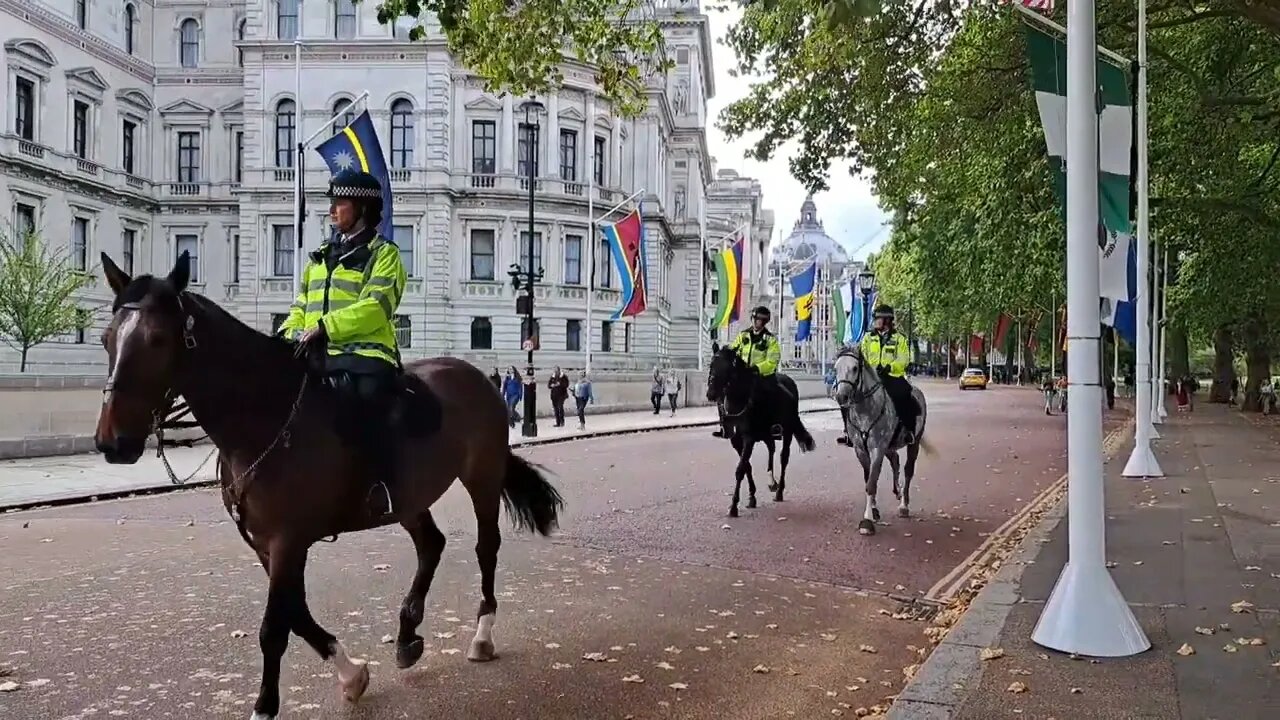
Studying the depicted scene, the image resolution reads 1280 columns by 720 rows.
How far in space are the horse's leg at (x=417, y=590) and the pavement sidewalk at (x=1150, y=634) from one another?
106 inches

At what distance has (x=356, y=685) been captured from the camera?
525 cm

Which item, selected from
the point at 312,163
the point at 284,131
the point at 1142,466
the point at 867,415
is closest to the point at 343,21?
the point at 284,131

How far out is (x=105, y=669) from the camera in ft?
19.1

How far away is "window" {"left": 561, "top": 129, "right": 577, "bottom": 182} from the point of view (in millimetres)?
57125

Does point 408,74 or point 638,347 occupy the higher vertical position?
point 408,74

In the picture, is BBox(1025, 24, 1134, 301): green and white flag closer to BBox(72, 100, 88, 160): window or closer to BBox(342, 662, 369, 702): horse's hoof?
BBox(342, 662, 369, 702): horse's hoof

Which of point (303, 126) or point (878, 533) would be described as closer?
point (878, 533)

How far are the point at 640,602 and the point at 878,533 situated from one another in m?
4.30

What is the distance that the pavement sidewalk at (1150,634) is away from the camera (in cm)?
512

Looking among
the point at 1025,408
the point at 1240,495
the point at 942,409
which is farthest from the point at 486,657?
the point at 1025,408

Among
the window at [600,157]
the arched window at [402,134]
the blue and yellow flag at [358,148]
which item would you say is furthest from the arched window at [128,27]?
the blue and yellow flag at [358,148]

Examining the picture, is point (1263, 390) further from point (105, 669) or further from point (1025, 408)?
point (105, 669)

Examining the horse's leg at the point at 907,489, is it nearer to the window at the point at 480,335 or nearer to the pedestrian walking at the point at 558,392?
the pedestrian walking at the point at 558,392

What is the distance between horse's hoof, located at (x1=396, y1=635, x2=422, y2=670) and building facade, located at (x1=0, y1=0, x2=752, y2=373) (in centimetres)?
4448
